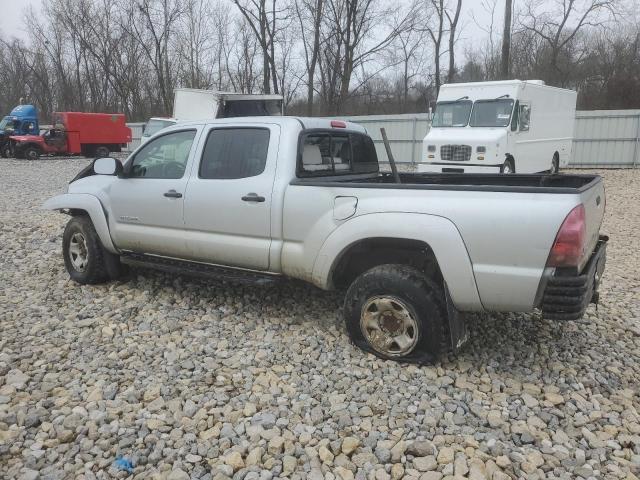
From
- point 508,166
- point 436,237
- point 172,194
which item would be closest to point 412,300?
point 436,237

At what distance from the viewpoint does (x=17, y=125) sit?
84.8ft

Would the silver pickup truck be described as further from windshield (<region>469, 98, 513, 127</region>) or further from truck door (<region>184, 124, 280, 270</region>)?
windshield (<region>469, 98, 513, 127</region>)

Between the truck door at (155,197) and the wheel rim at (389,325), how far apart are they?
193 centimetres

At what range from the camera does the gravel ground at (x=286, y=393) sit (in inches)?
114

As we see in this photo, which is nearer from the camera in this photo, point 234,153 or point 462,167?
point 234,153

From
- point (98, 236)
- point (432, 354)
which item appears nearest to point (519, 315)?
point (432, 354)

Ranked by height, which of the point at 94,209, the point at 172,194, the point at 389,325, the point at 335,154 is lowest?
the point at 389,325

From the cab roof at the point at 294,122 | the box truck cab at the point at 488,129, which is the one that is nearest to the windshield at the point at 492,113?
the box truck cab at the point at 488,129

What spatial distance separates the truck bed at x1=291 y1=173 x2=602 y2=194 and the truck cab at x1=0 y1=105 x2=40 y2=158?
25.7 metres

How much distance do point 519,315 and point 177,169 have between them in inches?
133

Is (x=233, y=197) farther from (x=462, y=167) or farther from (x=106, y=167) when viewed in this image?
(x=462, y=167)

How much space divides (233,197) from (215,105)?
14.6m

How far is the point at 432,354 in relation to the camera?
12.3ft

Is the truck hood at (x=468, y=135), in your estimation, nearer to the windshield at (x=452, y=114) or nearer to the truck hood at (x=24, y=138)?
the windshield at (x=452, y=114)
